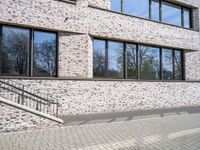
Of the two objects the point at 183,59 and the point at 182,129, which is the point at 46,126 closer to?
the point at 182,129

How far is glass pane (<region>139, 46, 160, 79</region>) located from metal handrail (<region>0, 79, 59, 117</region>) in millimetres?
6812

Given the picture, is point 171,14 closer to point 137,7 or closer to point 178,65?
point 137,7

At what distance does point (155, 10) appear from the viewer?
733 inches

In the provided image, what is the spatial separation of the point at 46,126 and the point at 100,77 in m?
5.82

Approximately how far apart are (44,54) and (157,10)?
9.30m

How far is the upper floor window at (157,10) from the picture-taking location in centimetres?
1660

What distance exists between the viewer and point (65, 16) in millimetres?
13695

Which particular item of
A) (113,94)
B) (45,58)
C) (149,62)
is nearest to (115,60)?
(113,94)

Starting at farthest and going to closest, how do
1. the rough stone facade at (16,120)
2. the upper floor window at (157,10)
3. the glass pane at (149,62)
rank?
the glass pane at (149,62) < the upper floor window at (157,10) < the rough stone facade at (16,120)

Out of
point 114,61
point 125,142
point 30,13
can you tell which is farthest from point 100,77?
point 125,142

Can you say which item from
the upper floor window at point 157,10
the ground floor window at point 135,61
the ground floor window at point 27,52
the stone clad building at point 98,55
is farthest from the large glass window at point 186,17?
the ground floor window at point 27,52

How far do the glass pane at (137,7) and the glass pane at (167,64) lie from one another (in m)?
3.01

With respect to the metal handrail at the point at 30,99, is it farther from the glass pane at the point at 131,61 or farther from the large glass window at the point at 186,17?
the large glass window at the point at 186,17

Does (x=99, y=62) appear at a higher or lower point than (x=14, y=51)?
lower
